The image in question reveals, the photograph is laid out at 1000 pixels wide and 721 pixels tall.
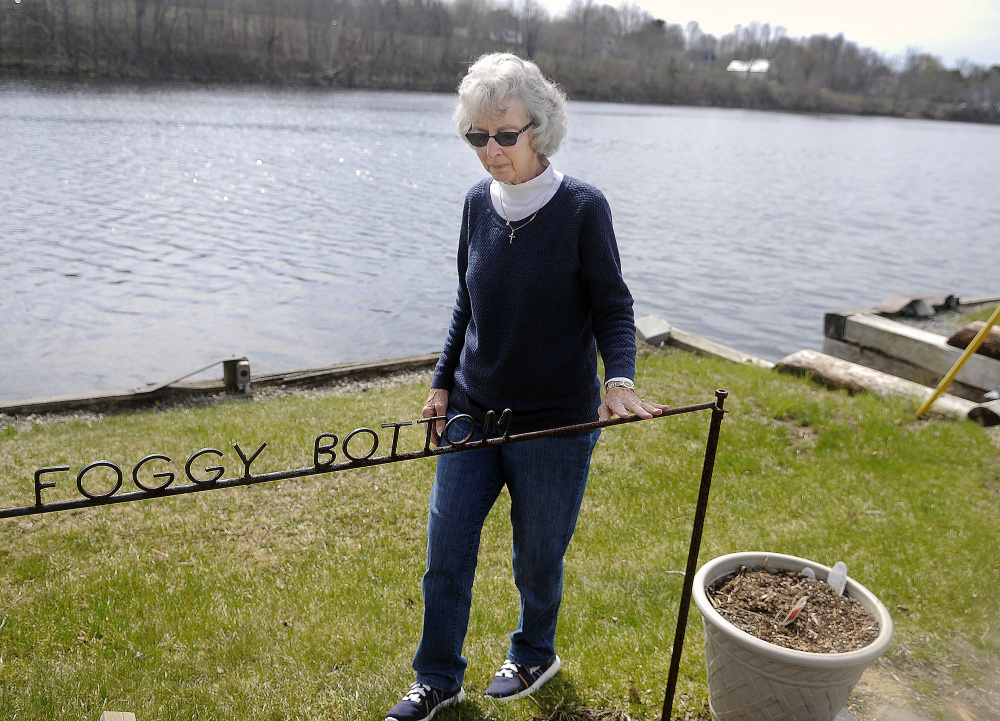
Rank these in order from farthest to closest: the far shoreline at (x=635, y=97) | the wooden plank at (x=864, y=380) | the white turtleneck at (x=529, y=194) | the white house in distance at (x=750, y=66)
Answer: the white house in distance at (x=750, y=66) → the far shoreline at (x=635, y=97) → the wooden plank at (x=864, y=380) → the white turtleneck at (x=529, y=194)

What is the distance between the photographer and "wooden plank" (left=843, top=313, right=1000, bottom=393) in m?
8.23

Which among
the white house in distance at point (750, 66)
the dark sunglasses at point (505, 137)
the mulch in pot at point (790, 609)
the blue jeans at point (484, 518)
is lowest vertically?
the mulch in pot at point (790, 609)

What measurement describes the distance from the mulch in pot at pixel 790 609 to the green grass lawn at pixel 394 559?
54 cm

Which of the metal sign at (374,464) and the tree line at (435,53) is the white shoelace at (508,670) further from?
the tree line at (435,53)

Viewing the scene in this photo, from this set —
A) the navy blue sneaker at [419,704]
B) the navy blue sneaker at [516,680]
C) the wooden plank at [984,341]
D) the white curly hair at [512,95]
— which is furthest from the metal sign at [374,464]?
the wooden plank at [984,341]

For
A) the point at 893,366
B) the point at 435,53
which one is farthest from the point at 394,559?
the point at 435,53

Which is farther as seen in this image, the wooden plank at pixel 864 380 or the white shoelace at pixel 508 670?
the wooden plank at pixel 864 380

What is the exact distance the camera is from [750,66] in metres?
131

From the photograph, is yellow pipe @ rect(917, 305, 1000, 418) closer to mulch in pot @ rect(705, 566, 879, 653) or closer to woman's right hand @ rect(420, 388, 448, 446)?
mulch in pot @ rect(705, 566, 879, 653)

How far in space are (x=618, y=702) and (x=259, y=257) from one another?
15.8 m

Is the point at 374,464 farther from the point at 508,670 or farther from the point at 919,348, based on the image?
the point at 919,348

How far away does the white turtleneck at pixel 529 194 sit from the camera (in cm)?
270

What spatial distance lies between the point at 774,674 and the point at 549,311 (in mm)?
1422

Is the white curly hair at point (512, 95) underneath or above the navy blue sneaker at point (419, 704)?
above
